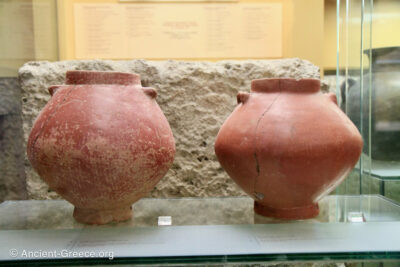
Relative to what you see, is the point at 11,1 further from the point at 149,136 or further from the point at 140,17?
the point at 149,136

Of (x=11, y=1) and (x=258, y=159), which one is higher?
(x=11, y=1)

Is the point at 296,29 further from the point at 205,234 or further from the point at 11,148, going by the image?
the point at 11,148

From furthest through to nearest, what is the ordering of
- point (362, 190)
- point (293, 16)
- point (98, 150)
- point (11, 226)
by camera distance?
point (293, 16) → point (362, 190) → point (11, 226) → point (98, 150)

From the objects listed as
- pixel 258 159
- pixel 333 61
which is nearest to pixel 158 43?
pixel 333 61

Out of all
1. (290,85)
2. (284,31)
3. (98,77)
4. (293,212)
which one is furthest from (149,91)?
(284,31)

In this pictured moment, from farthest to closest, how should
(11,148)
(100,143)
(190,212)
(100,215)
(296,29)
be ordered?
(296,29) → (11,148) → (190,212) → (100,215) → (100,143)

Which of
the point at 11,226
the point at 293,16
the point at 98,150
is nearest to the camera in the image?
the point at 98,150

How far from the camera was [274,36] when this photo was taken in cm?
155

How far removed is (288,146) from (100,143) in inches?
17.3

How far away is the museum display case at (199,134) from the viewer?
2.79ft

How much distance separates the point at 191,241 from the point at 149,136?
0.27 metres

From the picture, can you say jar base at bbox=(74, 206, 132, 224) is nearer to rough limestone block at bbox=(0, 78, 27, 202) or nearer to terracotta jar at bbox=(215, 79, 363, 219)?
terracotta jar at bbox=(215, 79, 363, 219)

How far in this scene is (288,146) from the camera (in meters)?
0.87

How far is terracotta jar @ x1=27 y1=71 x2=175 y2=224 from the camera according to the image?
85cm
